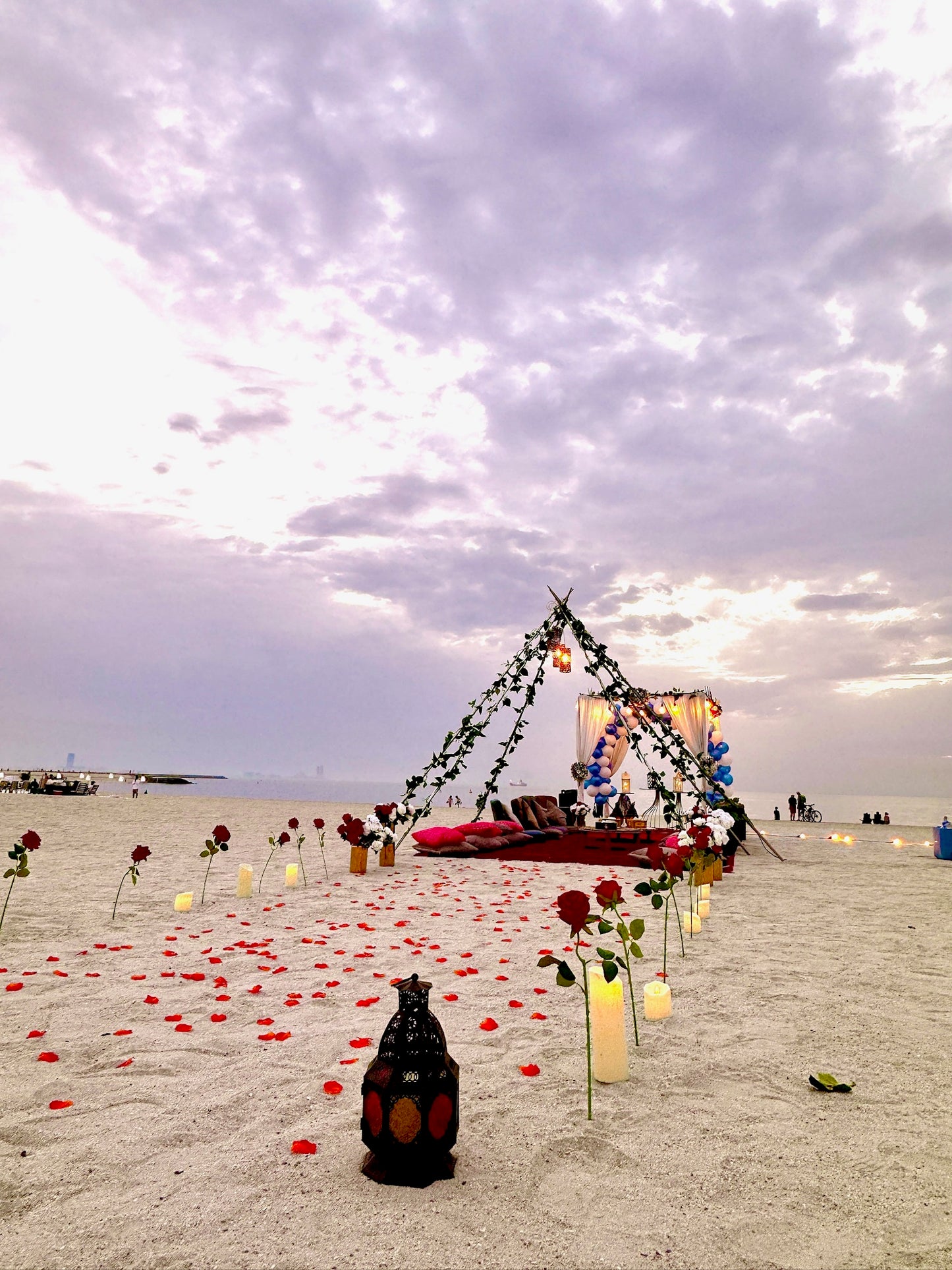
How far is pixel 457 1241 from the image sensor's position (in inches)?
80.8

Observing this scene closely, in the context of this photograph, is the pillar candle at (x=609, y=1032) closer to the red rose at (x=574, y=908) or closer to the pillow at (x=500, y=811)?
the red rose at (x=574, y=908)

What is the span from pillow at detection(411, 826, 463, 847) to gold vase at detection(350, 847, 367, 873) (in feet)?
7.93

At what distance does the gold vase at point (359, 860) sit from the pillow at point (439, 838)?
242 centimetres

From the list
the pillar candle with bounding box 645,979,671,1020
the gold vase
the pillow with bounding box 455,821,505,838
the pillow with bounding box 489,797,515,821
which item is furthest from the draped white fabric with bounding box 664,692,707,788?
the pillar candle with bounding box 645,979,671,1020

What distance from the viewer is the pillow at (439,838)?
1241 cm

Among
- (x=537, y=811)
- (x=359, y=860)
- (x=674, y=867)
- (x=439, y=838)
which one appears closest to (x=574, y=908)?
(x=674, y=867)

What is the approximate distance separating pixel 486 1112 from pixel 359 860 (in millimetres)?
7564

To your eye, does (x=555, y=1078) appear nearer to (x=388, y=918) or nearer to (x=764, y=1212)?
(x=764, y=1212)

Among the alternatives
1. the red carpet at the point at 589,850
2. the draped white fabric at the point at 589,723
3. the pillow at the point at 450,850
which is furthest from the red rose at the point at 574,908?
the draped white fabric at the point at 589,723

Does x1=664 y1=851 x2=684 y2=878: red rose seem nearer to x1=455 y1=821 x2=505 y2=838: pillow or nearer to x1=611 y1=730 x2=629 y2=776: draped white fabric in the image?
x1=455 y1=821 x2=505 y2=838: pillow

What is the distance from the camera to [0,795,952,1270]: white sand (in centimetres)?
208

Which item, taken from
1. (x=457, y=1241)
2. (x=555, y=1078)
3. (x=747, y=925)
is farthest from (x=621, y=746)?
(x=457, y=1241)

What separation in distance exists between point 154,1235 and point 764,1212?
1947 mm

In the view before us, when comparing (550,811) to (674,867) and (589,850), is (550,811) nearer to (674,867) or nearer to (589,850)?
(589,850)
